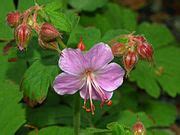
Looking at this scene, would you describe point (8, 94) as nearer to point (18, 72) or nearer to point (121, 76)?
point (18, 72)

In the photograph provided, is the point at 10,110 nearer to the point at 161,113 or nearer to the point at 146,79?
the point at 146,79

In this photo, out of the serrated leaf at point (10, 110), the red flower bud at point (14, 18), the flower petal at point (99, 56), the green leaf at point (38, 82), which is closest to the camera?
the flower petal at point (99, 56)

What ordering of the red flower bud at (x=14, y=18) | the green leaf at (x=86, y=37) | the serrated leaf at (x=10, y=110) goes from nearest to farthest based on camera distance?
the red flower bud at (x=14, y=18), the serrated leaf at (x=10, y=110), the green leaf at (x=86, y=37)

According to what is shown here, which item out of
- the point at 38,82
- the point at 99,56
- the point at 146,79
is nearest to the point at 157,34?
the point at 146,79

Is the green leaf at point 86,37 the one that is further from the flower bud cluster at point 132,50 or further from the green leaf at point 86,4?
the green leaf at point 86,4

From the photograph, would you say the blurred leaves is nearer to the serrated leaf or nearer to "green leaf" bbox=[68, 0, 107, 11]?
the serrated leaf

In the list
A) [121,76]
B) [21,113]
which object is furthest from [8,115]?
[121,76]

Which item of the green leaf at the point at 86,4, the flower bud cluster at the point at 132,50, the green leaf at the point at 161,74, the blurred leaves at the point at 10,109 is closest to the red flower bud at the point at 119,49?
the flower bud cluster at the point at 132,50
